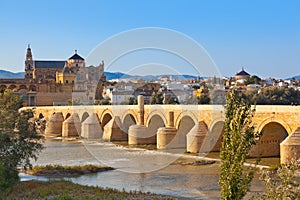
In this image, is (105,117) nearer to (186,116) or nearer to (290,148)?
(186,116)

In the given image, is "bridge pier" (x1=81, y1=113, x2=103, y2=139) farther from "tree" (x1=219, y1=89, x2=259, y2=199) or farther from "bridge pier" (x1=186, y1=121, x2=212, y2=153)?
"tree" (x1=219, y1=89, x2=259, y2=199)

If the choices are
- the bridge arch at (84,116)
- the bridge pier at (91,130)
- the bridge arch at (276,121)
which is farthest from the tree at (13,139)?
the bridge arch at (84,116)

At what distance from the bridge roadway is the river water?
262cm

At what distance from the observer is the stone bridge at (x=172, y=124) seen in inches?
835

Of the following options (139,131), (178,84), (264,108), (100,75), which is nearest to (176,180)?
(264,108)

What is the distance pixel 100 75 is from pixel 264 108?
4547 centimetres

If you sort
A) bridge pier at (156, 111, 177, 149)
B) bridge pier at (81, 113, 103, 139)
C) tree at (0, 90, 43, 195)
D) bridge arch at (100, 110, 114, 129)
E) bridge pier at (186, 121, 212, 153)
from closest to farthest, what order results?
tree at (0, 90, 43, 195), bridge pier at (186, 121, 212, 153), bridge pier at (156, 111, 177, 149), bridge pier at (81, 113, 103, 139), bridge arch at (100, 110, 114, 129)

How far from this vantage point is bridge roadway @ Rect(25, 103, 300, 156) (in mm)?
20594

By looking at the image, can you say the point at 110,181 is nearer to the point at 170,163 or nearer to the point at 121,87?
the point at 170,163

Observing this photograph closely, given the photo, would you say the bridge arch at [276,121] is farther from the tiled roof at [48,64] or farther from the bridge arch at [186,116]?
the tiled roof at [48,64]

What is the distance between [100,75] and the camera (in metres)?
64.9

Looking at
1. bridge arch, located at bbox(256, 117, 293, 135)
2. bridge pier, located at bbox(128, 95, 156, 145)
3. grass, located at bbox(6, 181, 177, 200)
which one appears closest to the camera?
grass, located at bbox(6, 181, 177, 200)

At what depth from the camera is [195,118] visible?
2678cm

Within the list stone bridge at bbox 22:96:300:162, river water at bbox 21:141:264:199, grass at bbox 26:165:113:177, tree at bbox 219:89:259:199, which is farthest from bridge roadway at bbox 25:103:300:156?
tree at bbox 219:89:259:199
